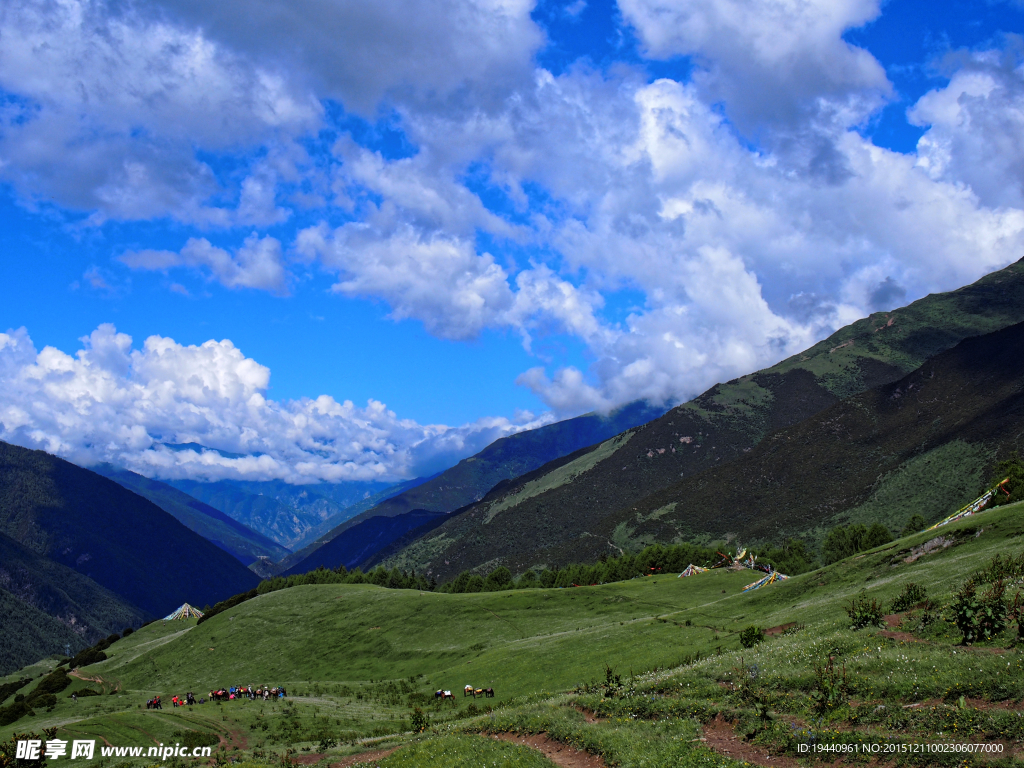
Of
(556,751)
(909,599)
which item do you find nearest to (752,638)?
(909,599)

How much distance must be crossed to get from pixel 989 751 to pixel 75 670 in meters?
123

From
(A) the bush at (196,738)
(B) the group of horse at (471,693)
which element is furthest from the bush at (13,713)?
(B) the group of horse at (471,693)

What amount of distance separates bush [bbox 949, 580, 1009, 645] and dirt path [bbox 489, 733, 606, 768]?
47.0 ft

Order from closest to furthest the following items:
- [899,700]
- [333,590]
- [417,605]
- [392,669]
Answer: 1. [899,700]
2. [392,669]
3. [417,605]
4. [333,590]

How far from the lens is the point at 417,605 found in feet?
310

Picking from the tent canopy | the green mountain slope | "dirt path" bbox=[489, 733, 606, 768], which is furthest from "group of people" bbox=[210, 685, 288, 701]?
the tent canopy

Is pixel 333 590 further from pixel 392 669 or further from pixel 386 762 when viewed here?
pixel 386 762

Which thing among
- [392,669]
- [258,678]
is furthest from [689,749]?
[258,678]

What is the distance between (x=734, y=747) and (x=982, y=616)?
11105 millimetres

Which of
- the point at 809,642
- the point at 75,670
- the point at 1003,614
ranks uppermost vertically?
the point at 1003,614

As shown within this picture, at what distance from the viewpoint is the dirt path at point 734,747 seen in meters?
18.4

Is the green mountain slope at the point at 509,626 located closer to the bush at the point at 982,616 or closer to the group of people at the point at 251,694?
the bush at the point at 982,616

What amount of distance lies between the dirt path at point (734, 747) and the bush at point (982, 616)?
982cm

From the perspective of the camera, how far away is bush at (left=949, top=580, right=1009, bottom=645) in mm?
22828
